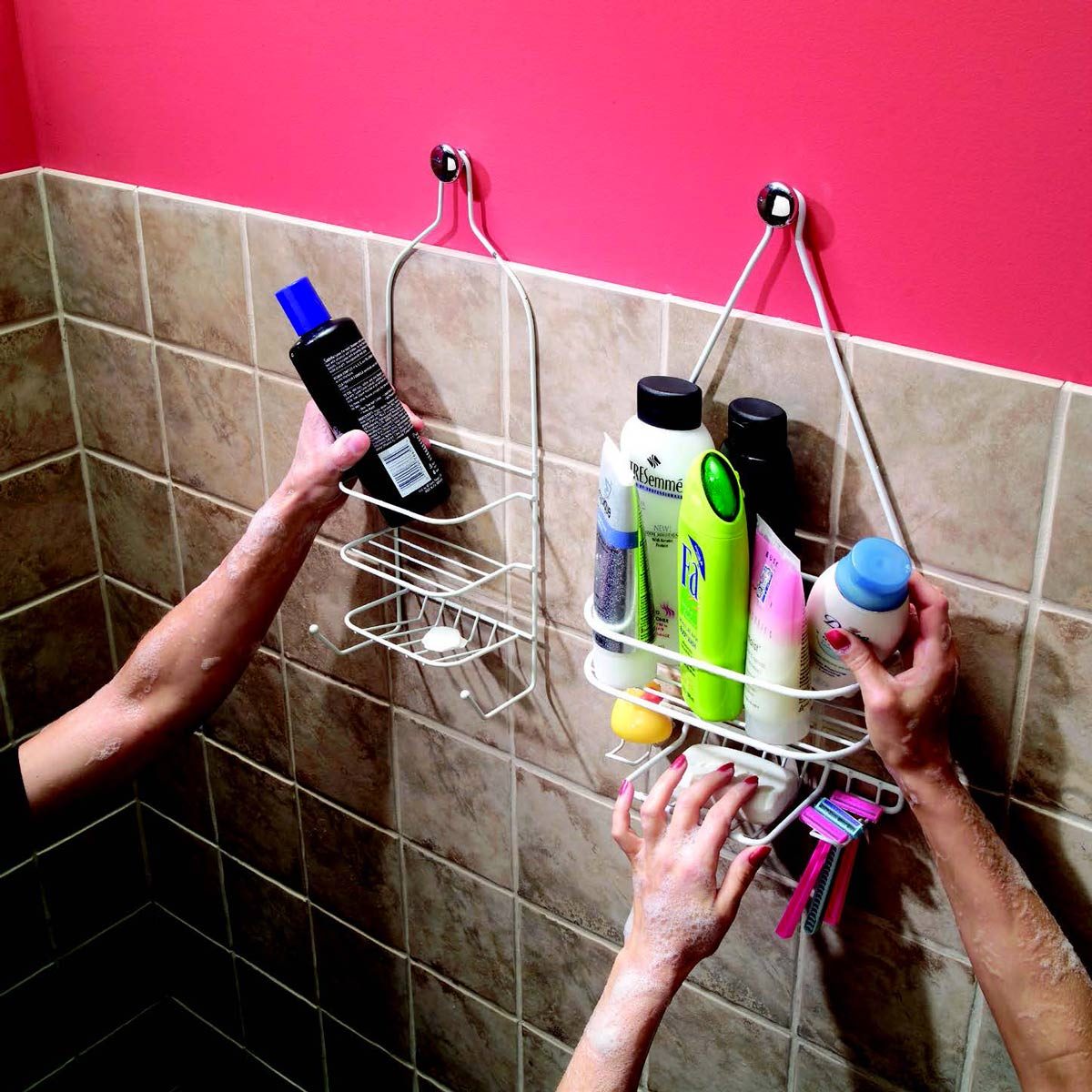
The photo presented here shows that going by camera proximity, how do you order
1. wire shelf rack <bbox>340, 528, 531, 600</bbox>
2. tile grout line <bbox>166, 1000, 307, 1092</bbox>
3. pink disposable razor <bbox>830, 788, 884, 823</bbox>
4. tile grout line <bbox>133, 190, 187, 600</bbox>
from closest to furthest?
pink disposable razor <bbox>830, 788, 884, 823</bbox> < wire shelf rack <bbox>340, 528, 531, 600</bbox> < tile grout line <bbox>133, 190, 187, 600</bbox> < tile grout line <bbox>166, 1000, 307, 1092</bbox>

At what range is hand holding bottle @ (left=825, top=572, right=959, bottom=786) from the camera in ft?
3.06

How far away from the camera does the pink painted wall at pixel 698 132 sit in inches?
34.5

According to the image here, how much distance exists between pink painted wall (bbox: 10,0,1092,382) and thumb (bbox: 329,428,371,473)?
0.21 metres

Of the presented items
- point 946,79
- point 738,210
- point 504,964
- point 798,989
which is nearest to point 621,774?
point 798,989

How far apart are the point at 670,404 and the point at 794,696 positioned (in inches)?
9.6

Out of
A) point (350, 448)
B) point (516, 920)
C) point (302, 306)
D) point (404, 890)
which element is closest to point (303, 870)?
point (404, 890)

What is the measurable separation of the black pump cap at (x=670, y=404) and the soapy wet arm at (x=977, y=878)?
0.21 metres

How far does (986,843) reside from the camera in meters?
0.98

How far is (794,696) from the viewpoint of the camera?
977mm

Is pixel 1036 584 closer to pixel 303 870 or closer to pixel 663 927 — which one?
pixel 663 927

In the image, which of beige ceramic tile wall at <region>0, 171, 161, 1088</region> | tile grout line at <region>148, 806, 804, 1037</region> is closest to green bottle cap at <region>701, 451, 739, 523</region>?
tile grout line at <region>148, 806, 804, 1037</region>

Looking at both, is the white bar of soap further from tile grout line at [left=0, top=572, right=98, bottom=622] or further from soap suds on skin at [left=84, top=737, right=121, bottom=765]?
tile grout line at [left=0, top=572, right=98, bottom=622]

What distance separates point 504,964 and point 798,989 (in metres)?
0.42

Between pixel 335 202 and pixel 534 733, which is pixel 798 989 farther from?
pixel 335 202
